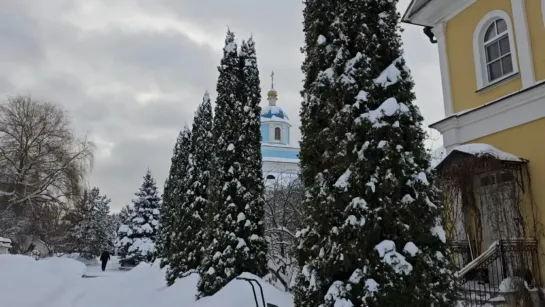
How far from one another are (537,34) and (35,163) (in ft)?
81.8

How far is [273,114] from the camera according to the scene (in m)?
43.4

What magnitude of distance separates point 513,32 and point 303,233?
574 cm

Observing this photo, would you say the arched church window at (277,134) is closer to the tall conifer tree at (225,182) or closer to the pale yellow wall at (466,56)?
the tall conifer tree at (225,182)

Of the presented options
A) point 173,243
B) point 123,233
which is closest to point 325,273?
point 173,243

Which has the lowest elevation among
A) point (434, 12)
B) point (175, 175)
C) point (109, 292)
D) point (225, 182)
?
point (109, 292)

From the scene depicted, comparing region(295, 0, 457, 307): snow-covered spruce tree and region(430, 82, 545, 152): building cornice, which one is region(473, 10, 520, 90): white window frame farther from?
region(295, 0, 457, 307): snow-covered spruce tree

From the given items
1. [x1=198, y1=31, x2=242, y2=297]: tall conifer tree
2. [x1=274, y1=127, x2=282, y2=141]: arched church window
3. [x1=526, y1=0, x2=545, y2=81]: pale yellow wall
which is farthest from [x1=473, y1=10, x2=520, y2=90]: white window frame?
[x1=274, y1=127, x2=282, y2=141]: arched church window

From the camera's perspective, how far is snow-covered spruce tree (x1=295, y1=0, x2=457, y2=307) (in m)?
4.13

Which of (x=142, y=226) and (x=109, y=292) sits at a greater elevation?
(x=142, y=226)

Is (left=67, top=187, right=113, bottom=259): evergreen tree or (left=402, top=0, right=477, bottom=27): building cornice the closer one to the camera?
(left=402, top=0, right=477, bottom=27): building cornice

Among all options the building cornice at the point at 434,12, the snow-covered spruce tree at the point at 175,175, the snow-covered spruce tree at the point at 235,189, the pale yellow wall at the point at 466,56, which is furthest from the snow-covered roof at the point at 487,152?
the snow-covered spruce tree at the point at 175,175

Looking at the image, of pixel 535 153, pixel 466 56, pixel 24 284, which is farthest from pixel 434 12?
pixel 24 284

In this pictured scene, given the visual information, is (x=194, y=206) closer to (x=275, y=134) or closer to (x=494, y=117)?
(x=494, y=117)

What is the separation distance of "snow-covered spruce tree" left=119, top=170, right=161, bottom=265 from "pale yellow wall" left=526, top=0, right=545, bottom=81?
27.1 meters
